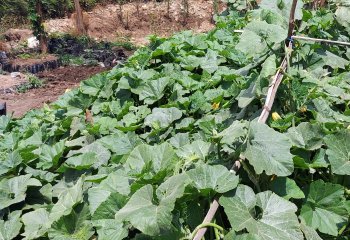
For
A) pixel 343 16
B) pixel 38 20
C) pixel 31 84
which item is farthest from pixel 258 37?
pixel 38 20

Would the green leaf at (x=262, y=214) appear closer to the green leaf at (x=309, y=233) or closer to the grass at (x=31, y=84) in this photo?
the green leaf at (x=309, y=233)

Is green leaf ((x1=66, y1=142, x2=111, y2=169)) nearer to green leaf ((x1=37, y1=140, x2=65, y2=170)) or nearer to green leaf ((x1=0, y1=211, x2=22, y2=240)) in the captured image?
green leaf ((x1=37, y1=140, x2=65, y2=170))

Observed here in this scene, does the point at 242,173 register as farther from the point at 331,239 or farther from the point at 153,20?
the point at 153,20

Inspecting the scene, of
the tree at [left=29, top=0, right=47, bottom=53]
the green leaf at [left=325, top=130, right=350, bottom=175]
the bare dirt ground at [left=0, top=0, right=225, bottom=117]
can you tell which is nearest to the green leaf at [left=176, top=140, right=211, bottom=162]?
the green leaf at [left=325, top=130, right=350, bottom=175]

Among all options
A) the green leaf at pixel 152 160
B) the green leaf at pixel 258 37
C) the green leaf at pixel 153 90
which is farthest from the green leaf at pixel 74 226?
the green leaf at pixel 153 90

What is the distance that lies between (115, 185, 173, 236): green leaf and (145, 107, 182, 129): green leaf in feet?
2.95

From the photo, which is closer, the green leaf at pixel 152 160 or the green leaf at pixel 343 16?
the green leaf at pixel 152 160

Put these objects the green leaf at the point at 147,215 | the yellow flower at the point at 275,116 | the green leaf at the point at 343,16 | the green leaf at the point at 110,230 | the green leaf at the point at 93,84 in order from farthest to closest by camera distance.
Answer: the green leaf at the point at 343,16 < the green leaf at the point at 93,84 < the yellow flower at the point at 275,116 < the green leaf at the point at 110,230 < the green leaf at the point at 147,215

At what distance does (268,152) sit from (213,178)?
0.20 m

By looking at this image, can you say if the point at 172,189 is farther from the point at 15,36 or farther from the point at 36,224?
the point at 15,36

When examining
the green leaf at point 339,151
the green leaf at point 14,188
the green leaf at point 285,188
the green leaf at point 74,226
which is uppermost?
the green leaf at point 339,151

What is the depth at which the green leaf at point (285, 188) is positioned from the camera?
1.21 meters

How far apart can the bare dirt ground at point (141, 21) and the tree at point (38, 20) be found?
3.62 meters

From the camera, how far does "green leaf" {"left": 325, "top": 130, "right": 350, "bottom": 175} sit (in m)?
1.29
